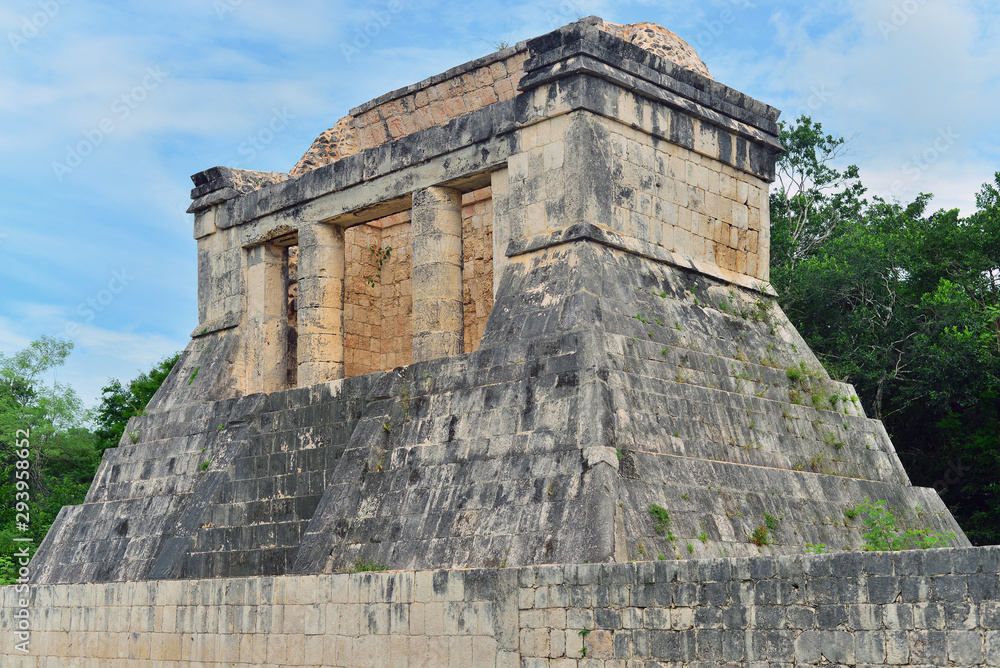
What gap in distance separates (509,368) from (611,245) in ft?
5.74

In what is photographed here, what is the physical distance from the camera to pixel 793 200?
26.7 m

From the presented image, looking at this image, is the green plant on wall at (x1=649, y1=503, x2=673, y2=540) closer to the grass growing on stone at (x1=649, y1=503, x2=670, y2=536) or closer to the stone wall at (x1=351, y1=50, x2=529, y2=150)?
the grass growing on stone at (x1=649, y1=503, x2=670, y2=536)

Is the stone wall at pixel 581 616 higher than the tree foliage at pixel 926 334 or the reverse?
the reverse

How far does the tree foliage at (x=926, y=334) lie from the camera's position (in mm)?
19031

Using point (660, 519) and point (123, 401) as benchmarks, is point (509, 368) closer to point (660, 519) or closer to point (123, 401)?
point (660, 519)

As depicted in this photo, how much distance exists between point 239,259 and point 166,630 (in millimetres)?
5840

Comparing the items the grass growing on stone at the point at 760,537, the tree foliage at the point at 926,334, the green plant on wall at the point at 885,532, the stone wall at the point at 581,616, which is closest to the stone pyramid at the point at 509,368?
the grass growing on stone at the point at 760,537

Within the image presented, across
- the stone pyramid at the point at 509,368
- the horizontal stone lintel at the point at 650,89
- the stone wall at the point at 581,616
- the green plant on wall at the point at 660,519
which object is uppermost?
the horizontal stone lintel at the point at 650,89

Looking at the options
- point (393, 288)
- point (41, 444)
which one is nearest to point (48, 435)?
point (41, 444)

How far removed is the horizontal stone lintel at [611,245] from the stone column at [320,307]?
10.9 feet

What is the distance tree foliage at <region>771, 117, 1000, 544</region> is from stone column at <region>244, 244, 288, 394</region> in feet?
29.1

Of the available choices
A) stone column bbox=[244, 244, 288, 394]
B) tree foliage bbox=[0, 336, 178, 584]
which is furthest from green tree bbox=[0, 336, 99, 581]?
stone column bbox=[244, 244, 288, 394]

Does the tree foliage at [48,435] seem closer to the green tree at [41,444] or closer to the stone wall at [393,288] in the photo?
the green tree at [41,444]

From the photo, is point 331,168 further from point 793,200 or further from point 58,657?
point 793,200
